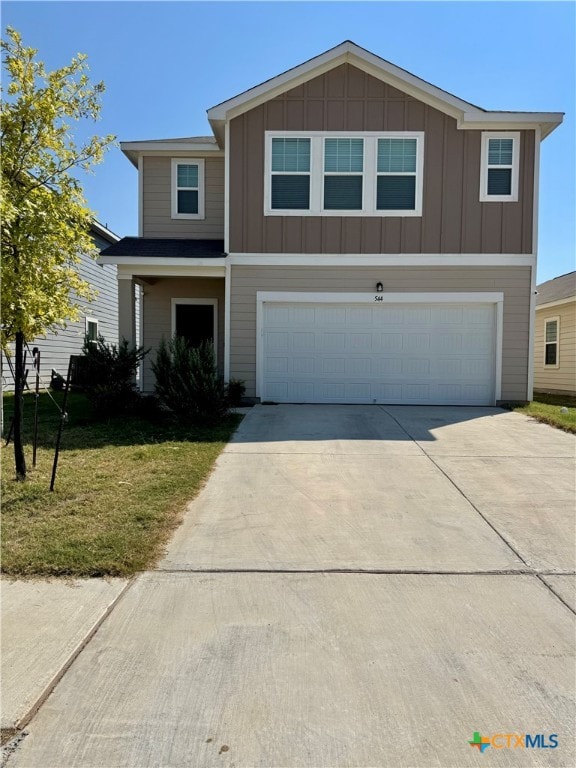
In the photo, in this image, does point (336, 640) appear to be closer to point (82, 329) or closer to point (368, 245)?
point (368, 245)

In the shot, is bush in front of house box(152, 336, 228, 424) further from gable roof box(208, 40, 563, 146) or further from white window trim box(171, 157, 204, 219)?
gable roof box(208, 40, 563, 146)

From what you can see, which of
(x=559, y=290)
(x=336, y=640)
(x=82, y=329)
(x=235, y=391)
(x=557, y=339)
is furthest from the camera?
(x=559, y=290)

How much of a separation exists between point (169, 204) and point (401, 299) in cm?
610

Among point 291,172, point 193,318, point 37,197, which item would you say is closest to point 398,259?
point 291,172

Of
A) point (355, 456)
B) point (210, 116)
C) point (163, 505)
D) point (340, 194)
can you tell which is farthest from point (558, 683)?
point (210, 116)

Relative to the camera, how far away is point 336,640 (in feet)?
9.93

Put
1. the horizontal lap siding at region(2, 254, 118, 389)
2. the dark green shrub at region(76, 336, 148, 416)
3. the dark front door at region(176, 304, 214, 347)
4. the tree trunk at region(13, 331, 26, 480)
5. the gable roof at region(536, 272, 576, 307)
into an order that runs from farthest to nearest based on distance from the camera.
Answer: the gable roof at region(536, 272, 576, 307), the horizontal lap siding at region(2, 254, 118, 389), the dark front door at region(176, 304, 214, 347), the dark green shrub at region(76, 336, 148, 416), the tree trunk at region(13, 331, 26, 480)

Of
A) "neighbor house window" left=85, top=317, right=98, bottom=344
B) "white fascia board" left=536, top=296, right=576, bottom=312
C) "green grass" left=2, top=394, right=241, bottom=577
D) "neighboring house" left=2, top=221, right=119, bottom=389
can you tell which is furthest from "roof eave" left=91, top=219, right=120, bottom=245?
"white fascia board" left=536, top=296, right=576, bottom=312

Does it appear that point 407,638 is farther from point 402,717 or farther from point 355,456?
point 355,456

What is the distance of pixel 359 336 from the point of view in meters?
11.6

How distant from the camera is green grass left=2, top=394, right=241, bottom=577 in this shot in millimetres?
3965

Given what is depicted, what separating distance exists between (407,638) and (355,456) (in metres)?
4.13

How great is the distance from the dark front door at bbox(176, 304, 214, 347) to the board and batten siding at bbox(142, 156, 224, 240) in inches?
69.9

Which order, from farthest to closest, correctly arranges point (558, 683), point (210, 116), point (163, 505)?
point (210, 116) → point (163, 505) → point (558, 683)
